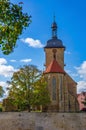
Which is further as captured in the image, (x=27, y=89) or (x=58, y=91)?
(x=58, y=91)

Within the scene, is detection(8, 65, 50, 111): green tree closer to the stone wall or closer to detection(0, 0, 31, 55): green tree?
the stone wall

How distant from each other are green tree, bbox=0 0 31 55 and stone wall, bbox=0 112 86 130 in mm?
20205

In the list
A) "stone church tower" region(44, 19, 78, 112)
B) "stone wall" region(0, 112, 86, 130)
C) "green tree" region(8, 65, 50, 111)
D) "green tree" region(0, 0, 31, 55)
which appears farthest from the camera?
"stone church tower" region(44, 19, 78, 112)

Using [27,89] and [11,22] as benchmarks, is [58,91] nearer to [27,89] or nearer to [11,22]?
[27,89]

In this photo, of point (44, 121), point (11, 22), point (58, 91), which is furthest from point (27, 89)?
point (11, 22)

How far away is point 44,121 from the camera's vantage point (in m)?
32.9

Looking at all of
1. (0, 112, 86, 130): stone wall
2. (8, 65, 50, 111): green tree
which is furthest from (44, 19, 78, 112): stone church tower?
(0, 112, 86, 130): stone wall

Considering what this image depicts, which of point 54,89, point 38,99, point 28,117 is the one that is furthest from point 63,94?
point 28,117

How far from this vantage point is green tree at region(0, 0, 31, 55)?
1246 centimetres

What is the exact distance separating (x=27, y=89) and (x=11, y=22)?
3059cm

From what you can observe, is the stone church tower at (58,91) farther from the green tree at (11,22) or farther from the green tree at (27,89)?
Answer: the green tree at (11,22)

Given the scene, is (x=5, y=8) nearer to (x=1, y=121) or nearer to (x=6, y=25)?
(x=6, y=25)

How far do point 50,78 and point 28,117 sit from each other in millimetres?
17555

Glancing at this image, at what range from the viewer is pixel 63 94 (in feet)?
166
